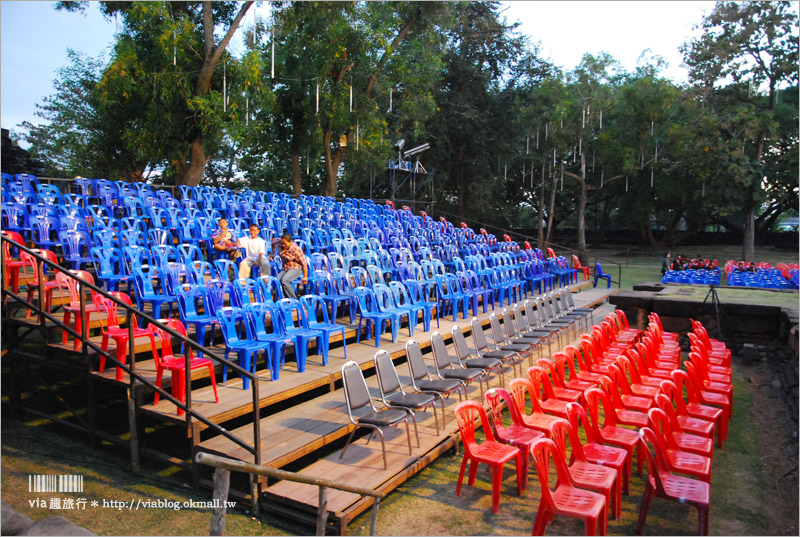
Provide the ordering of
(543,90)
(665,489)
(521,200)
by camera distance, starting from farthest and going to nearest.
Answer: (521,200)
(543,90)
(665,489)

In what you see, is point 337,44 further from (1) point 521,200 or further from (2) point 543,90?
(1) point 521,200

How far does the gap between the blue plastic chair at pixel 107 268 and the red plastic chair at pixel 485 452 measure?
4848 millimetres

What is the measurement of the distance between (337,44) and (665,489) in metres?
16.7

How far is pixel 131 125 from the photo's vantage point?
55.3 ft

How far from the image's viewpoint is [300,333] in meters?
6.62

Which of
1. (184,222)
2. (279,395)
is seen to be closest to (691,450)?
(279,395)

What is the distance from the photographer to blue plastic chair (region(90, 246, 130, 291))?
7.47 meters

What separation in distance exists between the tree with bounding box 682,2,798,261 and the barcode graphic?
28.9 metres

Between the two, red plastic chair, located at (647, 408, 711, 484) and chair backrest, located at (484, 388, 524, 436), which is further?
chair backrest, located at (484, 388, 524, 436)

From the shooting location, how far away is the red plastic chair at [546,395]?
5.73 metres

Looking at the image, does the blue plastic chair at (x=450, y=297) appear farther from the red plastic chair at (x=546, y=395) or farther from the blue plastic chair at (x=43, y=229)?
the blue plastic chair at (x=43, y=229)

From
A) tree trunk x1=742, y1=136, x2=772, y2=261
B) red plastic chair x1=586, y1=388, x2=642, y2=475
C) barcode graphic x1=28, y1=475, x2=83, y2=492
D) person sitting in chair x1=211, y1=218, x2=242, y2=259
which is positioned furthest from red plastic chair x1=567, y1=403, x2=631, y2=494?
tree trunk x1=742, y1=136, x2=772, y2=261

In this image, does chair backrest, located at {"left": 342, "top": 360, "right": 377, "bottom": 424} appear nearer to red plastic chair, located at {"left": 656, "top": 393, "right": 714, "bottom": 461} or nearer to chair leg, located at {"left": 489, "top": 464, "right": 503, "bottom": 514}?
chair leg, located at {"left": 489, "top": 464, "right": 503, "bottom": 514}

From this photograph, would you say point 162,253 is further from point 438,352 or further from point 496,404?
point 496,404
